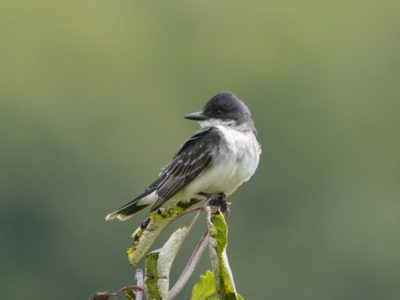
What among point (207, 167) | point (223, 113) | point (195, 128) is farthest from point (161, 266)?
point (195, 128)

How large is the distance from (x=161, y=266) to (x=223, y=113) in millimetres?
3898

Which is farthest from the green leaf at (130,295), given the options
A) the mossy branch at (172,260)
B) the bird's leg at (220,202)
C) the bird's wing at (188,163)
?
the bird's wing at (188,163)

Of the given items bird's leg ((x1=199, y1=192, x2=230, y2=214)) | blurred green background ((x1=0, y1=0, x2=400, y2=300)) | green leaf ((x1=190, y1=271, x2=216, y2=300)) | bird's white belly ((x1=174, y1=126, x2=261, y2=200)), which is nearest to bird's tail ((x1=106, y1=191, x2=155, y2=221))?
bird's white belly ((x1=174, y1=126, x2=261, y2=200))

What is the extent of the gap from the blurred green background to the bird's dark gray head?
1815 cm

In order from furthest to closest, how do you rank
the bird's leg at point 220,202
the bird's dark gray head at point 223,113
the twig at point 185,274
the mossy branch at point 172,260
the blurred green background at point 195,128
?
the blurred green background at point 195,128
the bird's dark gray head at point 223,113
the bird's leg at point 220,202
the mossy branch at point 172,260
the twig at point 185,274

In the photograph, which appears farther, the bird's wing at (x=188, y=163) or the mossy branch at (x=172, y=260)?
the bird's wing at (x=188, y=163)

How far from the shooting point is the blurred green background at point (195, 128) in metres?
39.8

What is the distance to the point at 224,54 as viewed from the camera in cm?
6681

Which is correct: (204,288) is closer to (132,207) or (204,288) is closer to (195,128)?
(132,207)

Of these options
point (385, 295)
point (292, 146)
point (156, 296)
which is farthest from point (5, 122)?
point (156, 296)

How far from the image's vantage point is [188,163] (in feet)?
25.1

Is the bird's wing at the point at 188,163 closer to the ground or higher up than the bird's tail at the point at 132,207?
higher up

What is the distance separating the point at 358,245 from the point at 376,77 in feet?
68.1

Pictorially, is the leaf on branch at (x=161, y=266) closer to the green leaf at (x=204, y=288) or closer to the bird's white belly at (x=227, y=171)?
the green leaf at (x=204, y=288)
